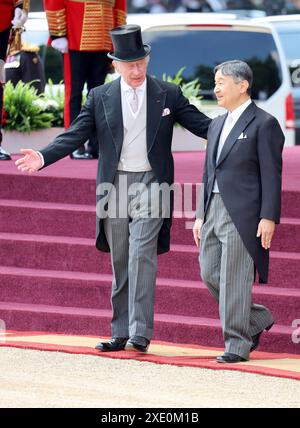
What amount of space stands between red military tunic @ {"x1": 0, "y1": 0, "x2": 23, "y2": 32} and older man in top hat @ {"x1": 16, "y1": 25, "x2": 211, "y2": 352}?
287cm

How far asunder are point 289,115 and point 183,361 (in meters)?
6.72

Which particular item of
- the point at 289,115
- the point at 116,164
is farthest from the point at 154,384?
the point at 289,115

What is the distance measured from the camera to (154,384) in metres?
8.09

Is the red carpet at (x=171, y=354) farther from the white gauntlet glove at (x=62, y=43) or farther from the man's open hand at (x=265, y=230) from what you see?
the white gauntlet glove at (x=62, y=43)

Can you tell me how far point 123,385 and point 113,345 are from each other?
34.4 inches

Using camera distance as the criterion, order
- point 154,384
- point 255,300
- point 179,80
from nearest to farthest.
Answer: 1. point 154,384
2. point 255,300
3. point 179,80

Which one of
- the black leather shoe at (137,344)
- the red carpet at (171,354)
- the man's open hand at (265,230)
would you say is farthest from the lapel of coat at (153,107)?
the red carpet at (171,354)

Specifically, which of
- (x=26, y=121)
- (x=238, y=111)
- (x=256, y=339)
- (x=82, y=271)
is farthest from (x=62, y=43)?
(x=256, y=339)

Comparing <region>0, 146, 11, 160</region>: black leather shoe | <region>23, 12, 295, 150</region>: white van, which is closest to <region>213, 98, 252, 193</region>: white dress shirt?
<region>0, 146, 11, 160</region>: black leather shoe

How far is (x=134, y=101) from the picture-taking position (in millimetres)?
8953

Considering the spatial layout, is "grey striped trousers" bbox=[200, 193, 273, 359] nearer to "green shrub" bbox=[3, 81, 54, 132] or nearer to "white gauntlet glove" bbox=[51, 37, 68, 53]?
"white gauntlet glove" bbox=[51, 37, 68, 53]

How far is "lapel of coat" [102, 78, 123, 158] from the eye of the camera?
8.91m

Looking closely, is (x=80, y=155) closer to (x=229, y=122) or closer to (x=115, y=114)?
(x=115, y=114)
